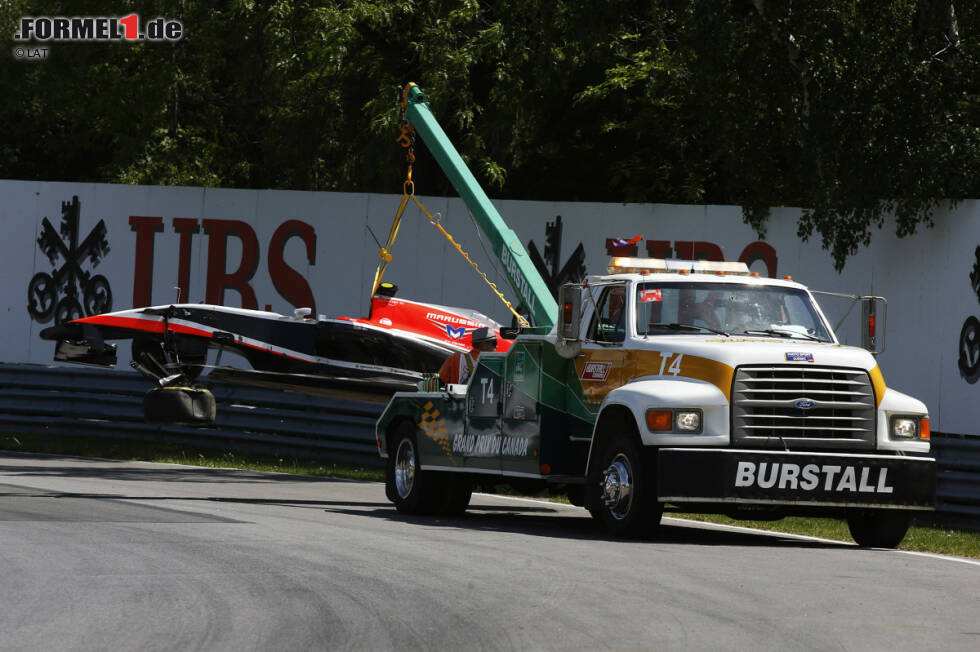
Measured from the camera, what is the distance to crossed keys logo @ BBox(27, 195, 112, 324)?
24.7m

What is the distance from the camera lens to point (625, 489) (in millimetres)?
12211

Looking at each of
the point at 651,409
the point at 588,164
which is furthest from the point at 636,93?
the point at 651,409

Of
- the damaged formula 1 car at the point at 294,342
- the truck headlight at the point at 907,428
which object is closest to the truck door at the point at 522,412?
the truck headlight at the point at 907,428

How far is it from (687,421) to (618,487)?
848mm

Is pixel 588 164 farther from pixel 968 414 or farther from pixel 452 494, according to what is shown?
pixel 452 494

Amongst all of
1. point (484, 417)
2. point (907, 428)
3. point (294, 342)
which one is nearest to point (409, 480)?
point (484, 417)

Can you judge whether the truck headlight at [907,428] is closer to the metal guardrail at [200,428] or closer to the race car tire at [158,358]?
the metal guardrail at [200,428]

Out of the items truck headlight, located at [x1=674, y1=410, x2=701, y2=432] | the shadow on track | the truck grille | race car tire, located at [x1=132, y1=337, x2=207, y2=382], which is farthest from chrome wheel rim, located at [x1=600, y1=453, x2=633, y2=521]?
race car tire, located at [x1=132, y1=337, x2=207, y2=382]

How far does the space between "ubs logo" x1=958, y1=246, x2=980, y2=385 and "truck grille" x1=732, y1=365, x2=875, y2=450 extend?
5.92 m

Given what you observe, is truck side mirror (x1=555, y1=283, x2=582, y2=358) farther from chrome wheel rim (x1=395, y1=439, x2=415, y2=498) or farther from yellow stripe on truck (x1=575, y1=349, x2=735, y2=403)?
chrome wheel rim (x1=395, y1=439, x2=415, y2=498)

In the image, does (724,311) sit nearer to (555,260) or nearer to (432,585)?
(432,585)

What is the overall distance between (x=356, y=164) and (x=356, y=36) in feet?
14.9

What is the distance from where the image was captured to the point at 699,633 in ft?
25.6

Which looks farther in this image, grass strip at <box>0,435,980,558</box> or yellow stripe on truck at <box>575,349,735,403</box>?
grass strip at <box>0,435,980,558</box>
